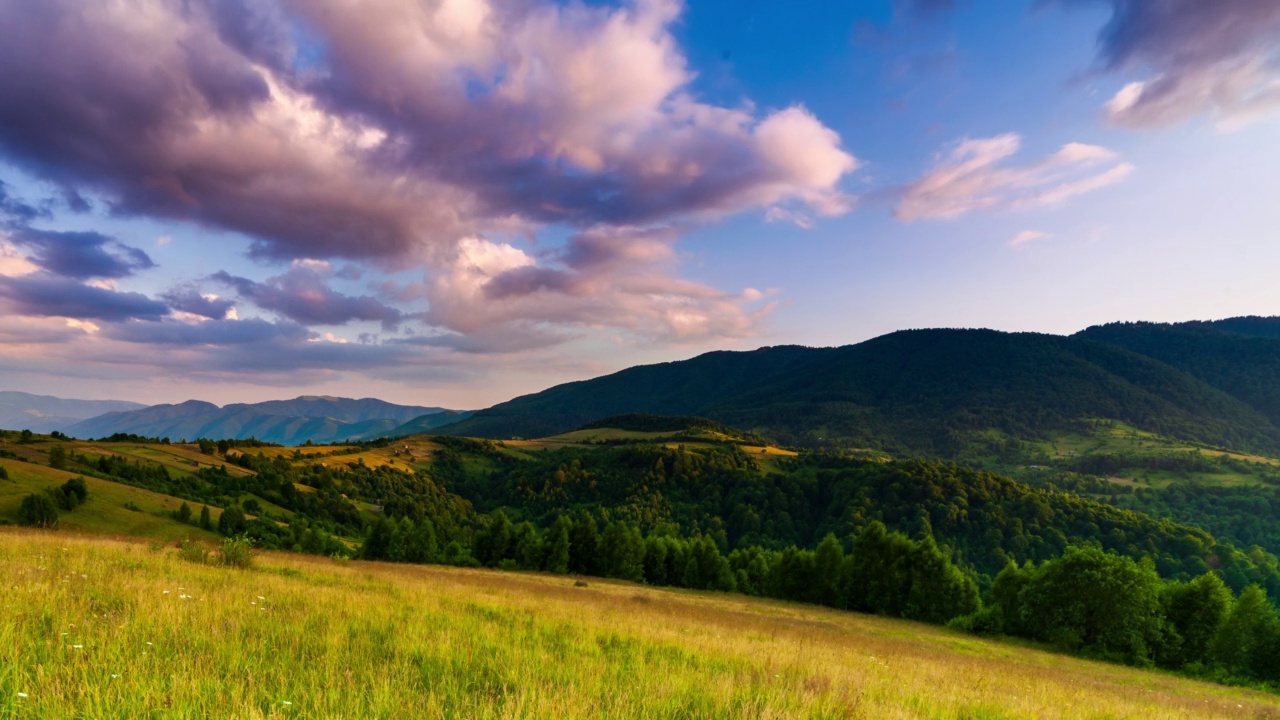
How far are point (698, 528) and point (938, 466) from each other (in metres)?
98.3

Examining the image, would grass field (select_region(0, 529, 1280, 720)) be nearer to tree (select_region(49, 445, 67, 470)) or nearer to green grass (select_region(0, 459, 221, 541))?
green grass (select_region(0, 459, 221, 541))

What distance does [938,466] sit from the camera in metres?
195

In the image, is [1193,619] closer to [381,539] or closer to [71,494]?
[381,539]

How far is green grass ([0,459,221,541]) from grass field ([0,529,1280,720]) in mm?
83714

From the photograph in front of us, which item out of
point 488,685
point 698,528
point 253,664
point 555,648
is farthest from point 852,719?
point 698,528

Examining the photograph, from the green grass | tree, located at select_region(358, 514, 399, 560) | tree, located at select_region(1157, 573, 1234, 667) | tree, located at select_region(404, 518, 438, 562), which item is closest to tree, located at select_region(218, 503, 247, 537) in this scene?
the green grass

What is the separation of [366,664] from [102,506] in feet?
366

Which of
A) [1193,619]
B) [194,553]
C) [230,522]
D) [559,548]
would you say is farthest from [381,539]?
[1193,619]

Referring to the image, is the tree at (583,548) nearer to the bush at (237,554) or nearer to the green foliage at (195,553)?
the bush at (237,554)

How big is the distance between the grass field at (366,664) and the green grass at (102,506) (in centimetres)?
8371

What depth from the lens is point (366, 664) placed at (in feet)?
18.6

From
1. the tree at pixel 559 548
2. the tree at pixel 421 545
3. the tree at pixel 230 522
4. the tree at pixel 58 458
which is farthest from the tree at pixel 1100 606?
the tree at pixel 58 458

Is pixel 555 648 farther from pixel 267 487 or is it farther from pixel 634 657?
pixel 267 487

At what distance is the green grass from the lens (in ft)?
236
